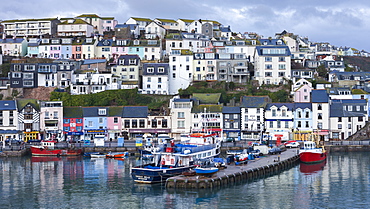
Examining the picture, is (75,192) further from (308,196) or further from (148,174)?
(308,196)

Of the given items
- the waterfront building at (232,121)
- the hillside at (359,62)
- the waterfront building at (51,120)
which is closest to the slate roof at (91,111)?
the waterfront building at (51,120)

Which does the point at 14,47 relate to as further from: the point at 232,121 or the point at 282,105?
the point at 282,105

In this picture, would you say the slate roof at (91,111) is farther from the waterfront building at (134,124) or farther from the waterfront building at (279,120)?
the waterfront building at (279,120)

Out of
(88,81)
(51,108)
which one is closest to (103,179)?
(51,108)

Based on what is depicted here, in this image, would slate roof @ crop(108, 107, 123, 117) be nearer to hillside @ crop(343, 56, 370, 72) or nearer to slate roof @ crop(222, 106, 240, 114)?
slate roof @ crop(222, 106, 240, 114)

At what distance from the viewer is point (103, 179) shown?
57.3 metres

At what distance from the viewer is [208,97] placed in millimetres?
89125

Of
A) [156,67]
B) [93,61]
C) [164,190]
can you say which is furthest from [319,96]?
[93,61]

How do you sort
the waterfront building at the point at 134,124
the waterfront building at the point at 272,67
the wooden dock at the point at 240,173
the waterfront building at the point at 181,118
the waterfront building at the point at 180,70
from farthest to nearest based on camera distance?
the waterfront building at the point at 180,70 < the waterfront building at the point at 272,67 < the waterfront building at the point at 134,124 < the waterfront building at the point at 181,118 < the wooden dock at the point at 240,173

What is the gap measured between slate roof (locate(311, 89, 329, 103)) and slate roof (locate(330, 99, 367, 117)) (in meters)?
1.73

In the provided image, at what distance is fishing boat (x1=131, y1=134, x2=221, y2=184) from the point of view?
54156 millimetres

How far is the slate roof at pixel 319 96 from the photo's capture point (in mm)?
84125

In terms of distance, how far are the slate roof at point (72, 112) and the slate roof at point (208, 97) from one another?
1621 centimetres

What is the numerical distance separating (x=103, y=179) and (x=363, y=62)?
89832mm
